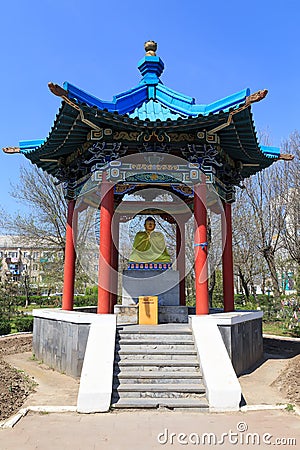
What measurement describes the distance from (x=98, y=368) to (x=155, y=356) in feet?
4.23

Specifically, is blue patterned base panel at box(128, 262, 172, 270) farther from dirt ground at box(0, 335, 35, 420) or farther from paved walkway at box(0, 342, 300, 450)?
paved walkway at box(0, 342, 300, 450)

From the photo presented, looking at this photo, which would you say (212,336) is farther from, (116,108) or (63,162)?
(63,162)

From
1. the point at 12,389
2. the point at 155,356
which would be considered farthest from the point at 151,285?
the point at 12,389

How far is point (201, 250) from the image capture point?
353 inches

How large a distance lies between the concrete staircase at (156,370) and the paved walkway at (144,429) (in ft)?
1.06

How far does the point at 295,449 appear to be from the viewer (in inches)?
177

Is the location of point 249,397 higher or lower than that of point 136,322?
lower

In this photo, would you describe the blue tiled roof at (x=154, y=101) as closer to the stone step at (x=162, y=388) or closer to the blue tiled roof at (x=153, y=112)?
the blue tiled roof at (x=153, y=112)

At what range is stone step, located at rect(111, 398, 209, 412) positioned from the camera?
5961 millimetres

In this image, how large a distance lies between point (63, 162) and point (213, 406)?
7.92 meters

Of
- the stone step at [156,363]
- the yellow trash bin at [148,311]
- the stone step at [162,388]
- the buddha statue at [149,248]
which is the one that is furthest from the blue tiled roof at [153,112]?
the stone step at [162,388]

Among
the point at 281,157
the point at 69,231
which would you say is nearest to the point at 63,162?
the point at 69,231

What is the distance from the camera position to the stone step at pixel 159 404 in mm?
5961

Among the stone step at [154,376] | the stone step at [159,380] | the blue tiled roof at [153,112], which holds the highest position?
the blue tiled roof at [153,112]
